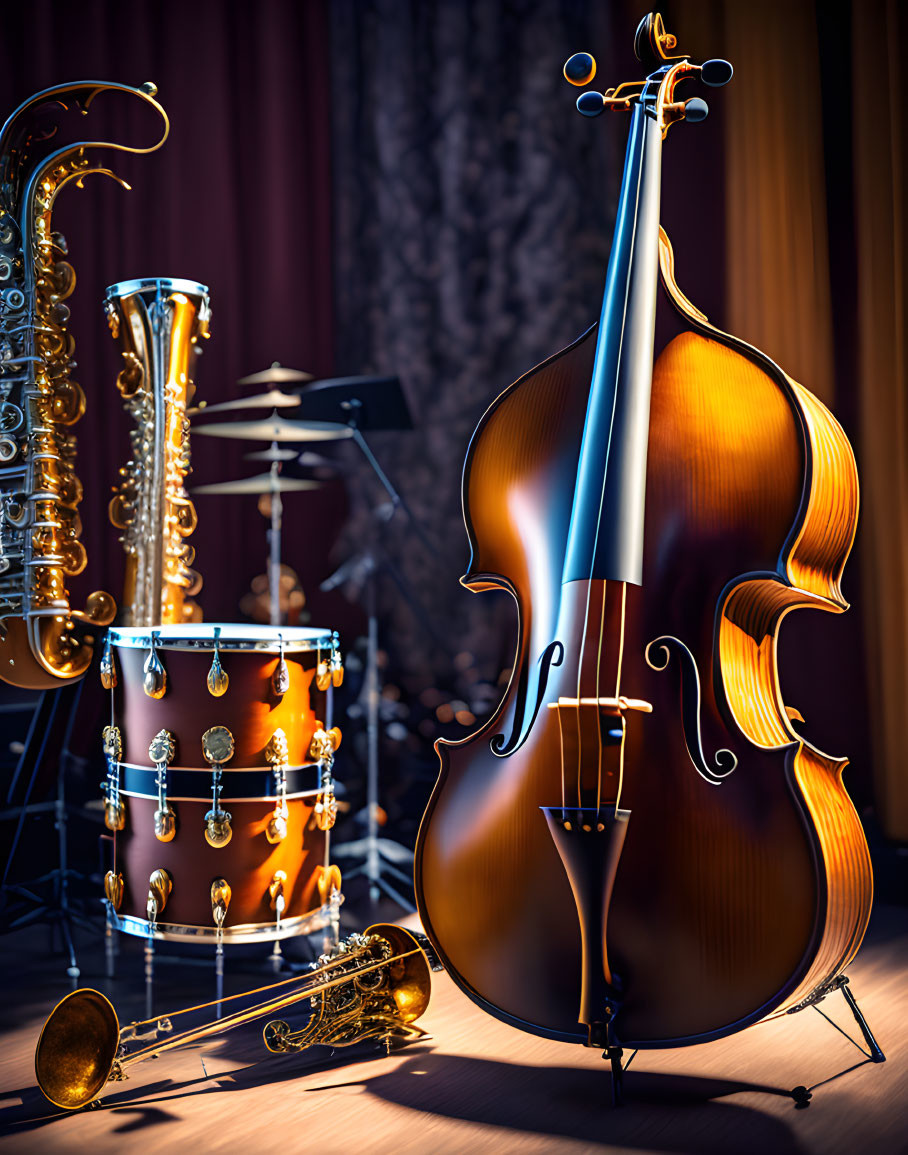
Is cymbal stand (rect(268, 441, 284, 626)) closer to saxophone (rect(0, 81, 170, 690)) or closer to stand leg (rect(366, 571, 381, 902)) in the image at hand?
stand leg (rect(366, 571, 381, 902))

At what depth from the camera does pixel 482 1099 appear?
5.69 feet

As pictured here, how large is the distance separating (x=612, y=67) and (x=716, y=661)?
2390 millimetres

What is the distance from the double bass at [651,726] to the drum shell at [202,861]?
22.9 inches

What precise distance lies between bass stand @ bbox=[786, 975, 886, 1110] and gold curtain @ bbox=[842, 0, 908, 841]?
1.12m

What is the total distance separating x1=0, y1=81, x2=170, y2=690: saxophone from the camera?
2488mm

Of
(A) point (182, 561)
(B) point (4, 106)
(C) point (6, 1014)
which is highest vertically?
(B) point (4, 106)

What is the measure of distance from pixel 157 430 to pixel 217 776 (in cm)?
91

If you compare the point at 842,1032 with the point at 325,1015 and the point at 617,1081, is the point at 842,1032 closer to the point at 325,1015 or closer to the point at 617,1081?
Result: the point at 617,1081

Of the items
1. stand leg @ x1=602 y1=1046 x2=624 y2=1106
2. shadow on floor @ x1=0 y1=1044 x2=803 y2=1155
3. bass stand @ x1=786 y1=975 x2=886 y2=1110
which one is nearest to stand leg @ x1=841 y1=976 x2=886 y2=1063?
bass stand @ x1=786 y1=975 x2=886 y2=1110

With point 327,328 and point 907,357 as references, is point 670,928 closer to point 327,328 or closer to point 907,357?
point 907,357

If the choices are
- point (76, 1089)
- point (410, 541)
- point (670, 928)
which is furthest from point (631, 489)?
point (410, 541)

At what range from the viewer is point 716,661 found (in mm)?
1572

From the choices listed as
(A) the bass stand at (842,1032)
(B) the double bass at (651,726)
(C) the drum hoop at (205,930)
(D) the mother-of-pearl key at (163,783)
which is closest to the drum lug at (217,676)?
(D) the mother-of-pearl key at (163,783)

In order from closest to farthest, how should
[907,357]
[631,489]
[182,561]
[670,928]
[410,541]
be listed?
[670,928] < [631,489] < [182,561] < [907,357] < [410,541]
